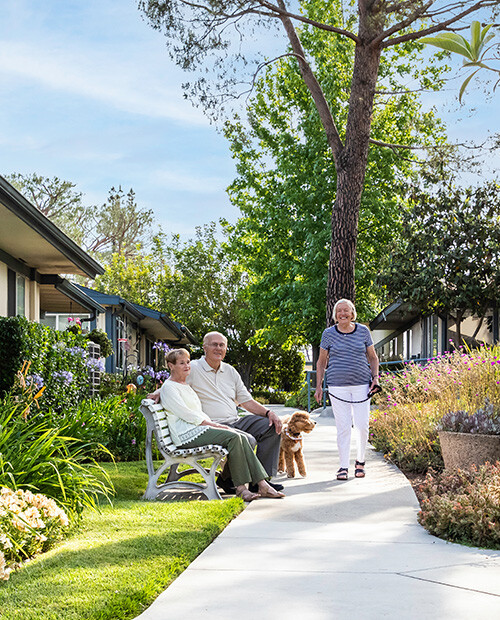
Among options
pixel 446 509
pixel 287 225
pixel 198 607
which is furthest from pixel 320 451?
pixel 287 225

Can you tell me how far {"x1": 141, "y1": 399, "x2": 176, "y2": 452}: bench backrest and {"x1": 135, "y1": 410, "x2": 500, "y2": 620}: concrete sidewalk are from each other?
97 centimetres

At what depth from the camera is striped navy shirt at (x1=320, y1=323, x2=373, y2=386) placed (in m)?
8.48

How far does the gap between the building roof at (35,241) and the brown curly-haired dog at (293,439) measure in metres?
4.75

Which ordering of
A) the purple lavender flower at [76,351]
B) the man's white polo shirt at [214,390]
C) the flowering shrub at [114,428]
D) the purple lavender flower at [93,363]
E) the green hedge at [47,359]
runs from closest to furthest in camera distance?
the man's white polo shirt at [214,390] < the green hedge at [47,359] < the flowering shrub at [114,428] < the purple lavender flower at [76,351] < the purple lavender flower at [93,363]

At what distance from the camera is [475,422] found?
7.45 meters

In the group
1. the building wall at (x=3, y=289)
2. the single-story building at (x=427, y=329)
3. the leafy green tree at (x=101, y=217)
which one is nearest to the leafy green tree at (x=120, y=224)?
the leafy green tree at (x=101, y=217)

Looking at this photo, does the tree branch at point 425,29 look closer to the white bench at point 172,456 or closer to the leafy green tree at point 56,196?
the white bench at point 172,456

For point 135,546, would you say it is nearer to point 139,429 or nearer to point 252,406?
point 252,406

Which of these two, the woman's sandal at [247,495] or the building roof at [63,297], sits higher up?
the building roof at [63,297]

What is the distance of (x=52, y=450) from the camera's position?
5.98 m

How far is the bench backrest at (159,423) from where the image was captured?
7066 mm

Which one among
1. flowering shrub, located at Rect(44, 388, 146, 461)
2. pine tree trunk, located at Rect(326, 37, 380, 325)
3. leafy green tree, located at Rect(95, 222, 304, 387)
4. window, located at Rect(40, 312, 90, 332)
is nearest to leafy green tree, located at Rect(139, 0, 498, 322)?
pine tree trunk, located at Rect(326, 37, 380, 325)

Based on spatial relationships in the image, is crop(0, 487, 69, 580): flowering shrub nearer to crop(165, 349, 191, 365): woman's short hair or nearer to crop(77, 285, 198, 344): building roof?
crop(165, 349, 191, 365): woman's short hair

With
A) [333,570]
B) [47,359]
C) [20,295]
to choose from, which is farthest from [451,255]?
[333,570]
